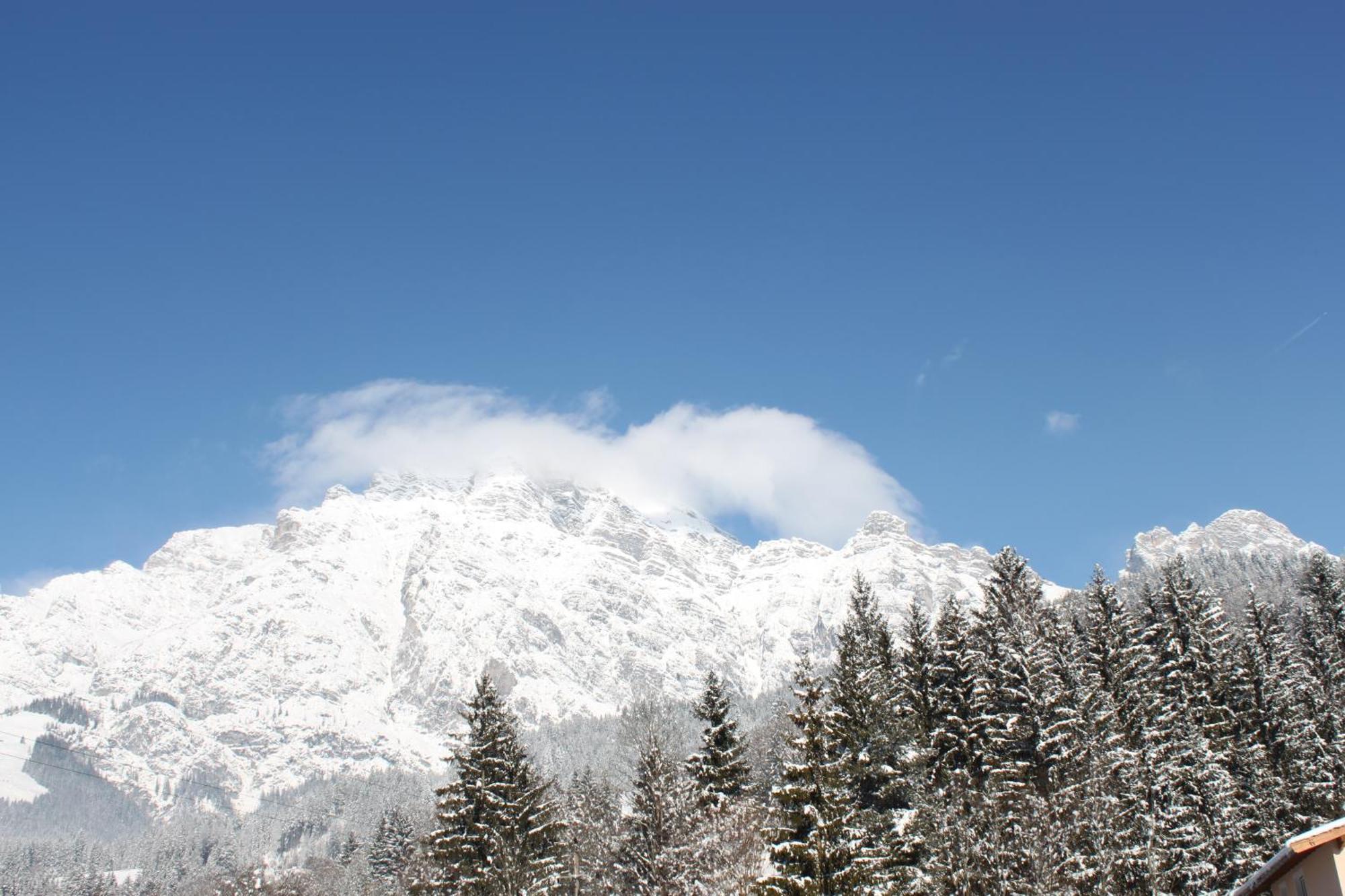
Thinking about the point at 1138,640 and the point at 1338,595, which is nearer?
the point at 1138,640

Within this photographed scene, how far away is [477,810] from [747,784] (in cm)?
1856

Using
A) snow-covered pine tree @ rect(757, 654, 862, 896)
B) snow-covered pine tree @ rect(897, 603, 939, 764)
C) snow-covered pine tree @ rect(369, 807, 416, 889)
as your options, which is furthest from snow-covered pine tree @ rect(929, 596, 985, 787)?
snow-covered pine tree @ rect(369, 807, 416, 889)

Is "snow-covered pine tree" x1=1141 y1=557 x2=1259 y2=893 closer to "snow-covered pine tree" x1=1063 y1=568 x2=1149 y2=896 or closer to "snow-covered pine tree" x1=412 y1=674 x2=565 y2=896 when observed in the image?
"snow-covered pine tree" x1=1063 y1=568 x2=1149 y2=896

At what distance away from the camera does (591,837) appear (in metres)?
65.6

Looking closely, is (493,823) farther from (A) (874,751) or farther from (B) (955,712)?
(B) (955,712)

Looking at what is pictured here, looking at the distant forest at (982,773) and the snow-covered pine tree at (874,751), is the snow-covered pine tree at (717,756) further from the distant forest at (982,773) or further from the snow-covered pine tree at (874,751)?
the snow-covered pine tree at (874,751)

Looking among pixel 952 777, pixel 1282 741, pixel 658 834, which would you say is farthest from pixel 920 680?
pixel 1282 741

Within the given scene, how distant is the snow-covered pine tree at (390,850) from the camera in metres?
93.2

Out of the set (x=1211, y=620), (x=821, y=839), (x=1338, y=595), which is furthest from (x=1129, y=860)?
(x=1338, y=595)

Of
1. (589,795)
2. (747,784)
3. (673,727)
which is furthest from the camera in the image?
A: (673,727)

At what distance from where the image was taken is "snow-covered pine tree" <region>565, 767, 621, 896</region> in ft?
193

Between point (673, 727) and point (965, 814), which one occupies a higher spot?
point (673, 727)

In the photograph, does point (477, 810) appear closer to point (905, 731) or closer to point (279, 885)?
point (905, 731)

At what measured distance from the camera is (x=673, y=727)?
146 metres
